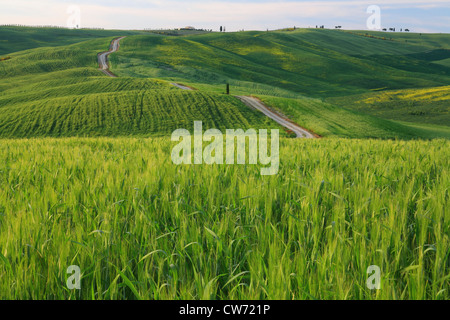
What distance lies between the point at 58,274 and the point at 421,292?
2.01 metres

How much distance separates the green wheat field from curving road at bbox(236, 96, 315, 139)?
2.36 m

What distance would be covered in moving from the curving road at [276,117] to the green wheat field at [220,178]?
2.36 metres

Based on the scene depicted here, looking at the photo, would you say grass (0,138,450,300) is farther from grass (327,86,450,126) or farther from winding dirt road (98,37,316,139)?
grass (327,86,450,126)

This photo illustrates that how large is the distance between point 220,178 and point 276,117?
5661 centimetres

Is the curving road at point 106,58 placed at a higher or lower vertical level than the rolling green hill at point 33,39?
lower

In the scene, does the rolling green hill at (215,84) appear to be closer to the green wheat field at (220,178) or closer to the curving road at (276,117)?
the green wheat field at (220,178)

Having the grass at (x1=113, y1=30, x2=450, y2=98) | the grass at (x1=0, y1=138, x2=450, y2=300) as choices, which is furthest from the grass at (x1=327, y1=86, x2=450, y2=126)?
the grass at (x1=0, y1=138, x2=450, y2=300)

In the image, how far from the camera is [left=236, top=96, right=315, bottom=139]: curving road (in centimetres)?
4918

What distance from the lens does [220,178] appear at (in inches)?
167

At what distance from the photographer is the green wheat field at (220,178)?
1.93 metres

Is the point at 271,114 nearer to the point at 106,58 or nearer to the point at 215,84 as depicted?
the point at 215,84

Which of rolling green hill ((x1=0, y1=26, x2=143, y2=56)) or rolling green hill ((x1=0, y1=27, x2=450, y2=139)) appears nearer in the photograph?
rolling green hill ((x1=0, y1=27, x2=450, y2=139))

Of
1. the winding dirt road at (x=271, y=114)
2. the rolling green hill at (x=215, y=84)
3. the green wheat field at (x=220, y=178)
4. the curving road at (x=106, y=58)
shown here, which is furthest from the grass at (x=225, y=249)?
the curving road at (x=106, y=58)
